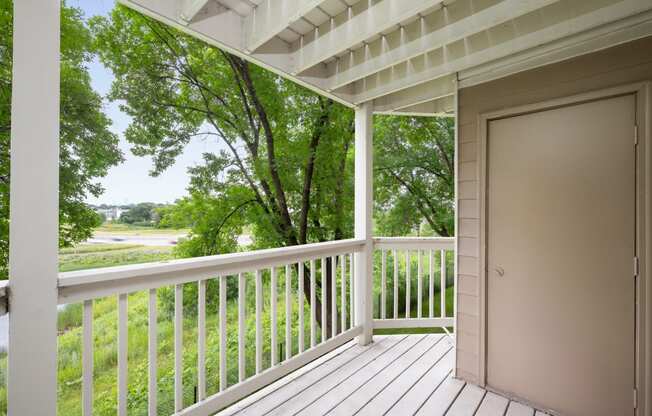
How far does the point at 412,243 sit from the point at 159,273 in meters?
2.64

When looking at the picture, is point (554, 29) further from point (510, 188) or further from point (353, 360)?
point (353, 360)

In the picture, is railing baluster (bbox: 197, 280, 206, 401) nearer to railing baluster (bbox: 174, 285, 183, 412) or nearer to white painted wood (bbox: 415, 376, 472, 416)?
railing baluster (bbox: 174, 285, 183, 412)

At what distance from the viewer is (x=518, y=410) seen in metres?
2.17

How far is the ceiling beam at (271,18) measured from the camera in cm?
178

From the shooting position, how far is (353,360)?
2.90m

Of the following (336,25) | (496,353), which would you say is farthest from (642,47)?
(496,353)

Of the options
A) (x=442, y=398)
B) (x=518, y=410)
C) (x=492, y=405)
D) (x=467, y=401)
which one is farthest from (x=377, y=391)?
(x=518, y=410)

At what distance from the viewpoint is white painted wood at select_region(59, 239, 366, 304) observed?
1457 millimetres

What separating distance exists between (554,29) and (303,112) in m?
4.20

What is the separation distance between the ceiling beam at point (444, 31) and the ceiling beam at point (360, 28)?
0.56ft

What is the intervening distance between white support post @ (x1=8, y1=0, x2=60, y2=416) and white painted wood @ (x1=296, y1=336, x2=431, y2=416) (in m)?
1.51

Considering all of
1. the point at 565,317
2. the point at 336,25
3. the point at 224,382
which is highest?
the point at 336,25

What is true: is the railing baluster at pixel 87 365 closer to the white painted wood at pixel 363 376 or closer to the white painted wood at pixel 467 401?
the white painted wood at pixel 363 376

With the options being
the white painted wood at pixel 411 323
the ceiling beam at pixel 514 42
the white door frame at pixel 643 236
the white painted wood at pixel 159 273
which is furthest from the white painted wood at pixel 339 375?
the ceiling beam at pixel 514 42
